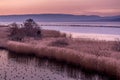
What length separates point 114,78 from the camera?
2869cm

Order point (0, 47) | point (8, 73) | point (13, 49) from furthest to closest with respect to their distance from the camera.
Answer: point (0, 47), point (13, 49), point (8, 73)

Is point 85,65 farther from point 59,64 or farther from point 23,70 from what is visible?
point 23,70

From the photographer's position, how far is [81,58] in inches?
1428

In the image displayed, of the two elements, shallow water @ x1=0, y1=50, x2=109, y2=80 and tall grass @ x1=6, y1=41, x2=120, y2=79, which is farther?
tall grass @ x1=6, y1=41, x2=120, y2=79

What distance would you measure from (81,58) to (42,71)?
5.50 meters

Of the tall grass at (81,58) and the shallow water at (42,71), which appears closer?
the shallow water at (42,71)

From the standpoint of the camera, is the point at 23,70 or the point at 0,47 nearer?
the point at 23,70

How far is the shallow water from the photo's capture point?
29594mm

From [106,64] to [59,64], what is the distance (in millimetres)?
7417

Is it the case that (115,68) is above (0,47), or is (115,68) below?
above

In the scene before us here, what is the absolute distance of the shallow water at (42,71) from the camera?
97.1ft

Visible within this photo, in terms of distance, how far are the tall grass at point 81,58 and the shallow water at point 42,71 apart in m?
0.96

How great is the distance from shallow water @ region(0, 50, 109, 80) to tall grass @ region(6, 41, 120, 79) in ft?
3.14

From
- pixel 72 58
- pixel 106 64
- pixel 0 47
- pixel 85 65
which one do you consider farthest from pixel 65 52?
pixel 0 47
